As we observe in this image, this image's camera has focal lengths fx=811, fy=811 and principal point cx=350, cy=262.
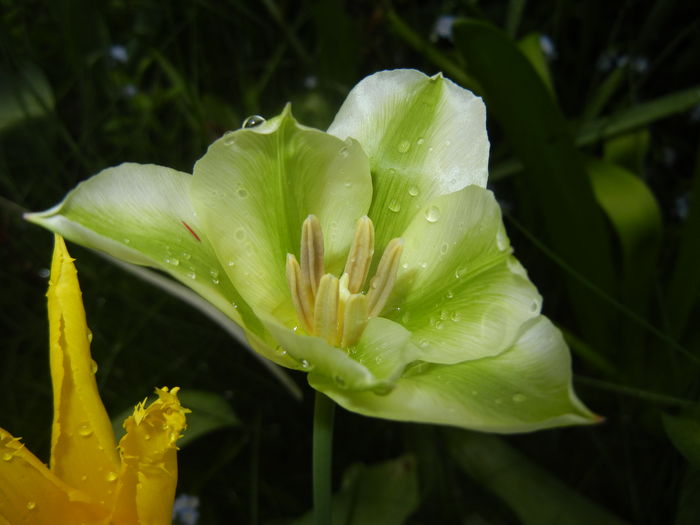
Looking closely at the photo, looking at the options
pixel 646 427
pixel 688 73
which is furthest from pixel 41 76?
pixel 688 73

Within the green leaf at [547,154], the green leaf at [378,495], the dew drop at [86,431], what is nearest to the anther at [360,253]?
the dew drop at [86,431]

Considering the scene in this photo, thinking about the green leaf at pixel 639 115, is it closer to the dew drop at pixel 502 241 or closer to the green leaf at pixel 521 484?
the green leaf at pixel 521 484

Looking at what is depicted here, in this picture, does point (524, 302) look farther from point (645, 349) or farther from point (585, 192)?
point (645, 349)

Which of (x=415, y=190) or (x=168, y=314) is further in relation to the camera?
(x=168, y=314)

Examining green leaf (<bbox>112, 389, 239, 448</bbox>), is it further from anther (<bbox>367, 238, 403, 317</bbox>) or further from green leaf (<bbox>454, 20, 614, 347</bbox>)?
green leaf (<bbox>454, 20, 614, 347</bbox>)

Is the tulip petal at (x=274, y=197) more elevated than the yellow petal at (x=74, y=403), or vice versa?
the tulip petal at (x=274, y=197)
